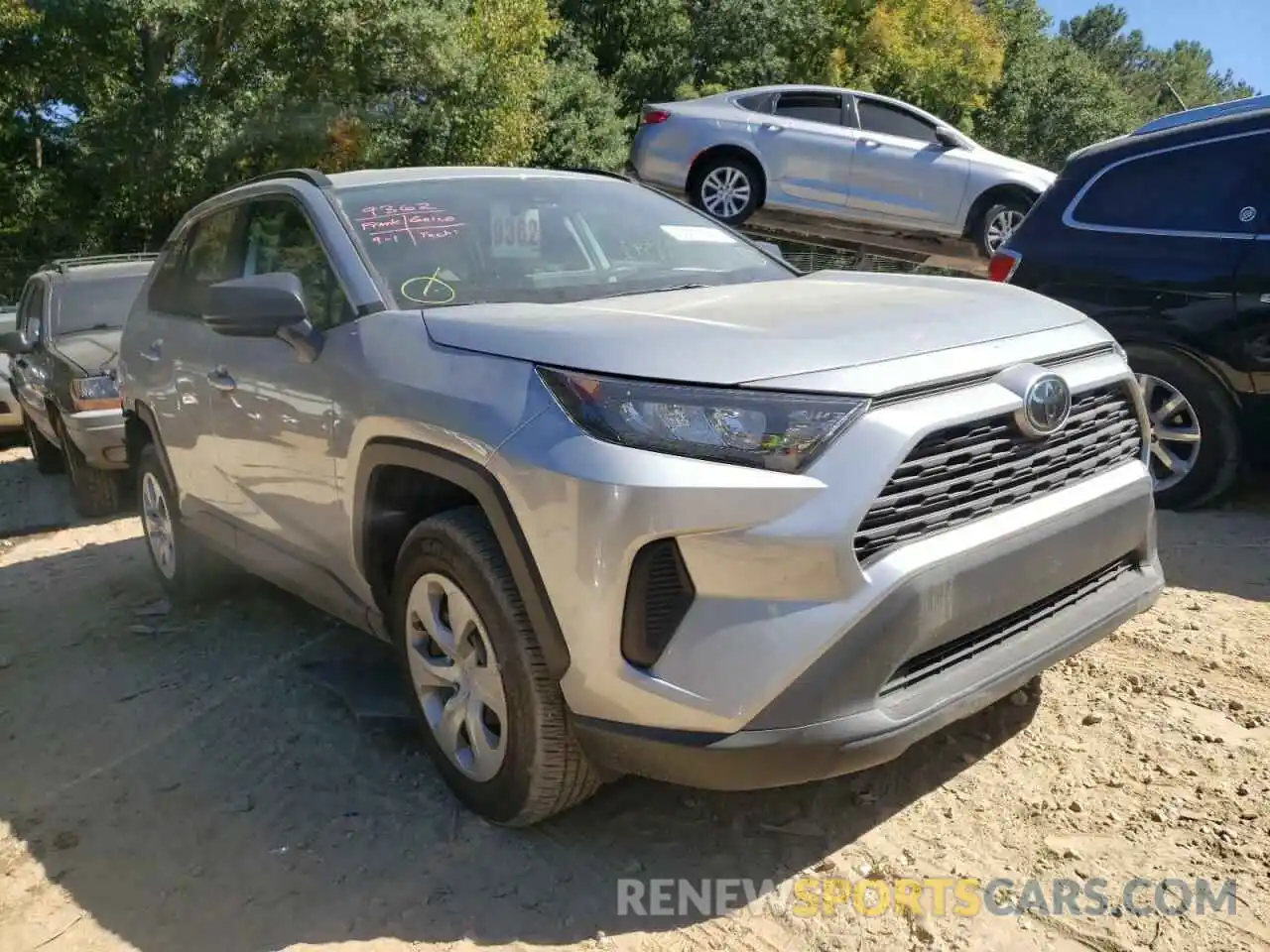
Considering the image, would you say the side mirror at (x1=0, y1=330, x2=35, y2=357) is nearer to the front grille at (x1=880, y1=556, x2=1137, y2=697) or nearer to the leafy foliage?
the front grille at (x1=880, y1=556, x2=1137, y2=697)

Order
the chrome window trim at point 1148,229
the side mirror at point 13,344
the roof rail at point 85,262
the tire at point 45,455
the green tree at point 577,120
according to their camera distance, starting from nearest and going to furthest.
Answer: the chrome window trim at point 1148,229 → the side mirror at point 13,344 → the roof rail at point 85,262 → the tire at point 45,455 → the green tree at point 577,120

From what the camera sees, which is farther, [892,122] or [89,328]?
[892,122]

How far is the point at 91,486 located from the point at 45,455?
2240 mm

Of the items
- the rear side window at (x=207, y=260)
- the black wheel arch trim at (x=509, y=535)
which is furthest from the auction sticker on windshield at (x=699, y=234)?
the rear side window at (x=207, y=260)

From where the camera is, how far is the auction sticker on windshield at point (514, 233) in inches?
140

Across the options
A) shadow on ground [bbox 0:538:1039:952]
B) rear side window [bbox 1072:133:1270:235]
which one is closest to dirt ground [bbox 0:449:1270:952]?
shadow on ground [bbox 0:538:1039:952]

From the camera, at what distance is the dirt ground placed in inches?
100.0

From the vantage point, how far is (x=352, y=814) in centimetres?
311

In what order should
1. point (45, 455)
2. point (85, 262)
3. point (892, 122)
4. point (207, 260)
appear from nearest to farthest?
1. point (207, 260)
2. point (85, 262)
3. point (45, 455)
4. point (892, 122)

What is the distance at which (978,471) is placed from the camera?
97.3 inches

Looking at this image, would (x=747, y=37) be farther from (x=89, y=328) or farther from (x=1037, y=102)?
(x=89, y=328)

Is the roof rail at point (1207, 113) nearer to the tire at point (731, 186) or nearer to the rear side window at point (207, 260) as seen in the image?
the rear side window at point (207, 260)

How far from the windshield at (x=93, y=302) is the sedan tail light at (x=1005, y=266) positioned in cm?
616

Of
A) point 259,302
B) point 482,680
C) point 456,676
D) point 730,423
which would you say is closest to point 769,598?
point 730,423
